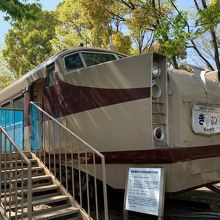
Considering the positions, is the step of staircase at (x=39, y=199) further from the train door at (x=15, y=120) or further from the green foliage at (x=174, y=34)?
the green foliage at (x=174, y=34)

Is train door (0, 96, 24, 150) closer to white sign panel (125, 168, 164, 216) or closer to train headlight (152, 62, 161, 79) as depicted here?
white sign panel (125, 168, 164, 216)

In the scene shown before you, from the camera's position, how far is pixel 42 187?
6.21 meters

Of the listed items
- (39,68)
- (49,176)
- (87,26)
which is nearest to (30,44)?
(87,26)

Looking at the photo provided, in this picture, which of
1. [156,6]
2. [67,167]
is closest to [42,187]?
[67,167]

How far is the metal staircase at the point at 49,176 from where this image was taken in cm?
551

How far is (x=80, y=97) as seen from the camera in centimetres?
691

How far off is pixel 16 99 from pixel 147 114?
4.29m

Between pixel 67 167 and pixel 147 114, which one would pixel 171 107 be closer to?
pixel 147 114

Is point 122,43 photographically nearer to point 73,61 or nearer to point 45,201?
point 73,61

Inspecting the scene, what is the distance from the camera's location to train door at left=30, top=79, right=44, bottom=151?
25.1ft

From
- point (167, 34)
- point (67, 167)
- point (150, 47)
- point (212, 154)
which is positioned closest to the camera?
point (212, 154)

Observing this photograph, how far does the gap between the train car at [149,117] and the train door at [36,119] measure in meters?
0.74

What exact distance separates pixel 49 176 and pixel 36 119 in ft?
5.32

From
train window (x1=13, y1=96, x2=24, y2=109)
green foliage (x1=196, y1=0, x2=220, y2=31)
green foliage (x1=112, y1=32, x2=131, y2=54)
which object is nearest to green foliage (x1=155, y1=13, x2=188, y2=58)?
green foliage (x1=196, y1=0, x2=220, y2=31)
